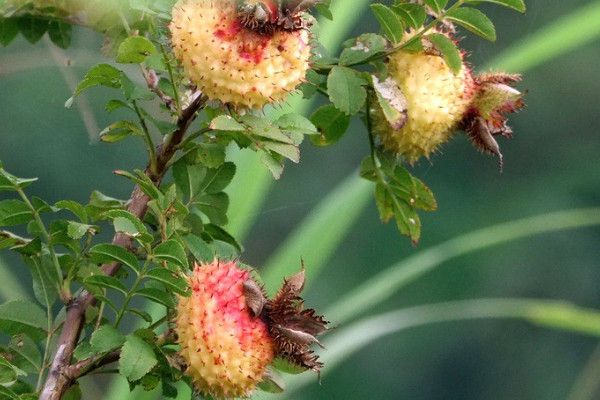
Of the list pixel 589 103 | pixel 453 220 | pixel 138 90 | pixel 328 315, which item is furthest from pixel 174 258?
pixel 589 103

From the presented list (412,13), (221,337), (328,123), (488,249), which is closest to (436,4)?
(412,13)

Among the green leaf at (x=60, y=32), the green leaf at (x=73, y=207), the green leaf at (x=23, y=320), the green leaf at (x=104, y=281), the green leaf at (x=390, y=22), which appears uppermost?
the green leaf at (x=390, y=22)

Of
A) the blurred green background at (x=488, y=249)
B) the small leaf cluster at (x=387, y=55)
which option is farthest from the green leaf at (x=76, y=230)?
the blurred green background at (x=488, y=249)

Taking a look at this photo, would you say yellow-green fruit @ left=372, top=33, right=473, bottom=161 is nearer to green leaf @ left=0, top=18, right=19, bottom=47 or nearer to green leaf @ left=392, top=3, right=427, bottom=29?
green leaf @ left=392, top=3, right=427, bottom=29

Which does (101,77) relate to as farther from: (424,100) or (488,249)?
(488,249)

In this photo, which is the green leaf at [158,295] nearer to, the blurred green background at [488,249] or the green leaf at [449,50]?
the green leaf at [449,50]

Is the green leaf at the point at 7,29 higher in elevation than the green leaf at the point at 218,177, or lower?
higher

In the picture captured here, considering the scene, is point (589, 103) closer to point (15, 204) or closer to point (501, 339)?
point (501, 339)

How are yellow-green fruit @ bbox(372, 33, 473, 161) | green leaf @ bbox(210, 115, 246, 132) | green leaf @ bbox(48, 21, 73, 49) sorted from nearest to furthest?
1. green leaf @ bbox(210, 115, 246, 132)
2. yellow-green fruit @ bbox(372, 33, 473, 161)
3. green leaf @ bbox(48, 21, 73, 49)

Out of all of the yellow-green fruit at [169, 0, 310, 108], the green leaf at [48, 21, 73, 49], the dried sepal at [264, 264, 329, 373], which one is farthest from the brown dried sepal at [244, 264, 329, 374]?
the green leaf at [48, 21, 73, 49]
